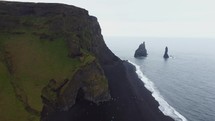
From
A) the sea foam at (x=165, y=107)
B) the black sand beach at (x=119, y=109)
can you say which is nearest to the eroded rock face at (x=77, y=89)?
the black sand beach at (x=119, y=109)

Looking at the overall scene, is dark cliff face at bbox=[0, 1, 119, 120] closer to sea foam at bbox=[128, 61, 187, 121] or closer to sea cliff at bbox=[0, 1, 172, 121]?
sea cliff at bbox=[0, 1, 172, 121]

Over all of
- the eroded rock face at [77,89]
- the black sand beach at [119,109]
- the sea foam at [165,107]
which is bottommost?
the sea foam at [165,107]

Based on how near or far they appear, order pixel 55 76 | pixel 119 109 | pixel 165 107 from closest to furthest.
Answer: pixel 55 76, pixel 119 109, pixel 165 107

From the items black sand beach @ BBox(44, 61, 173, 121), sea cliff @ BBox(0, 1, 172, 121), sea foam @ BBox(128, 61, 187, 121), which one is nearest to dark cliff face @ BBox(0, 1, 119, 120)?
sea cliff @ BBox(0, 1, 172, 121)

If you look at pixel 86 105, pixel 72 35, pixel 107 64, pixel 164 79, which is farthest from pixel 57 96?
pixel 164 79

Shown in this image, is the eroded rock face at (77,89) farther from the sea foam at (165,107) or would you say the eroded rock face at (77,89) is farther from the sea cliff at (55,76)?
the sea foam at (165,107)

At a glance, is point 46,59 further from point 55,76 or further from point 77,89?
point 77,89

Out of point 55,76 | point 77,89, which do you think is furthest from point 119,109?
point 55,76

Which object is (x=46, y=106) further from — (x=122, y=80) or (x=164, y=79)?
(x=164, y=79)
